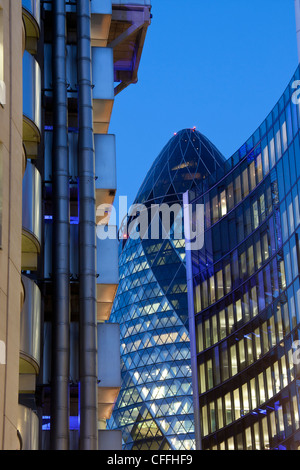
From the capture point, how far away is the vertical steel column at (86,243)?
20.6 meters

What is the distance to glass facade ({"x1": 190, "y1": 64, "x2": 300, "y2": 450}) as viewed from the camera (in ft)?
156

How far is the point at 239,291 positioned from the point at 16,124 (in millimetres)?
43335

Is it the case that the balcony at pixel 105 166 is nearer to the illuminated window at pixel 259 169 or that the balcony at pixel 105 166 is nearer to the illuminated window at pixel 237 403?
the illuminated window at pixel 259 169

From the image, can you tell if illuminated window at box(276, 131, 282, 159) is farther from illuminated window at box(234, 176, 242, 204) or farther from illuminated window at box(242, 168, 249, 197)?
illuminated window at box(234, 176, 242, 204)

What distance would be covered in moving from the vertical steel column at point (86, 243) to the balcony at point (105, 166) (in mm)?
1449

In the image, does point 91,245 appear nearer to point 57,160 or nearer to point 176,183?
point 57,160

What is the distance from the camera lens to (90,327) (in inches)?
842

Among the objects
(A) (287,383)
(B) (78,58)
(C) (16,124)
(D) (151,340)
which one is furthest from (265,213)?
(D) (151,340)

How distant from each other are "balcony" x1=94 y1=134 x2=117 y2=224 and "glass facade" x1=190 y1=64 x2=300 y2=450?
2301 cm

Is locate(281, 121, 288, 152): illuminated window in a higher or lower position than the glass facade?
higher

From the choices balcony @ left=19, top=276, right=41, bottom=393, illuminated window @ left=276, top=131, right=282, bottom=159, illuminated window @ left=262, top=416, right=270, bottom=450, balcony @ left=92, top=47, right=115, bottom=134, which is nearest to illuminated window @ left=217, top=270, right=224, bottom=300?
illuminated window @ left=262, top=416, right=270, bottom=450

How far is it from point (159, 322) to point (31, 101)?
93777mm

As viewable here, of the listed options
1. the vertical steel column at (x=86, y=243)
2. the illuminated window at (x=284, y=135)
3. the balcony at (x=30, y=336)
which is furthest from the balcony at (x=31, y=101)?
the illuminated window at (x=284, y=135)

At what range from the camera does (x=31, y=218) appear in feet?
57.6
